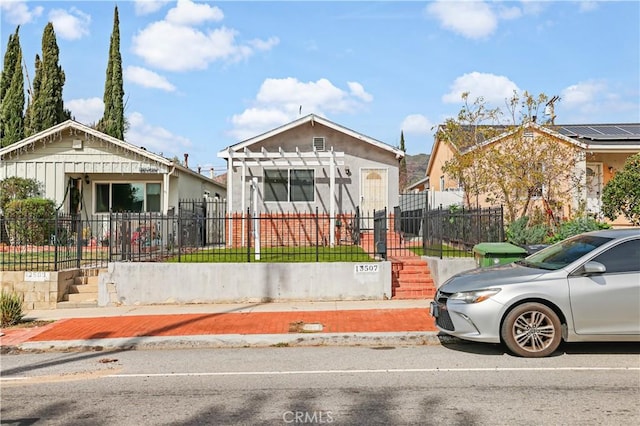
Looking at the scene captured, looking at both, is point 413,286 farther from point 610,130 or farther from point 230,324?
point 610,130

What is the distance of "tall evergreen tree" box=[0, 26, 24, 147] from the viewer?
2591 cm

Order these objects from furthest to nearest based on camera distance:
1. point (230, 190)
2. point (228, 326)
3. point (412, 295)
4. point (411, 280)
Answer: point (230, 190)
point (411, 280)
point (412, 295)
point (228, 326)

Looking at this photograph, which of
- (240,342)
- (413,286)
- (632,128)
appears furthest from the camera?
(632,128)

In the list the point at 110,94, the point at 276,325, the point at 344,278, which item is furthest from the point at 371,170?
the point at 110,94

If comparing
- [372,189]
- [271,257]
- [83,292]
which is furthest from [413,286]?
[83,292]

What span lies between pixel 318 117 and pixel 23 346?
41.8ft

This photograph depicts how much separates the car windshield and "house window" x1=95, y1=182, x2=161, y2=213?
53.8ft

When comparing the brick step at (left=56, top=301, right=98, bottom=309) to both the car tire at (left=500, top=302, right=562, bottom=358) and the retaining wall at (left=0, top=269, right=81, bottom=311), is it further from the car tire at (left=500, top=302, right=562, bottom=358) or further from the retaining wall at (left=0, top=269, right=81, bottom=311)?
the car tire at (left=500, top=302, right=562, bottom=358)

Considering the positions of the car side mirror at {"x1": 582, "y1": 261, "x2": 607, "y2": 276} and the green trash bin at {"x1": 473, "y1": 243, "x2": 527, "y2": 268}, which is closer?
the car side mirror at {"x1": 582, "y1": 261, "x2": 607, "y2": 276}

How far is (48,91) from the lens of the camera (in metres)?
26.8

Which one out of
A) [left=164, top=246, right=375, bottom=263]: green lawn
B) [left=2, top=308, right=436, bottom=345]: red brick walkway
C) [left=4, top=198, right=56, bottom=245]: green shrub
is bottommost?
[left=2, top=308, right=436, bottom=345]: red brick walkway

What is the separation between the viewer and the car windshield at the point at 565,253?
22.8 feet

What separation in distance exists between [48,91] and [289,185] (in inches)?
637

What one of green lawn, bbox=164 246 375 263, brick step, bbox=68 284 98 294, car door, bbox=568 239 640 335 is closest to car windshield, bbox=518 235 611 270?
car door, bbox=568 239 640 335
